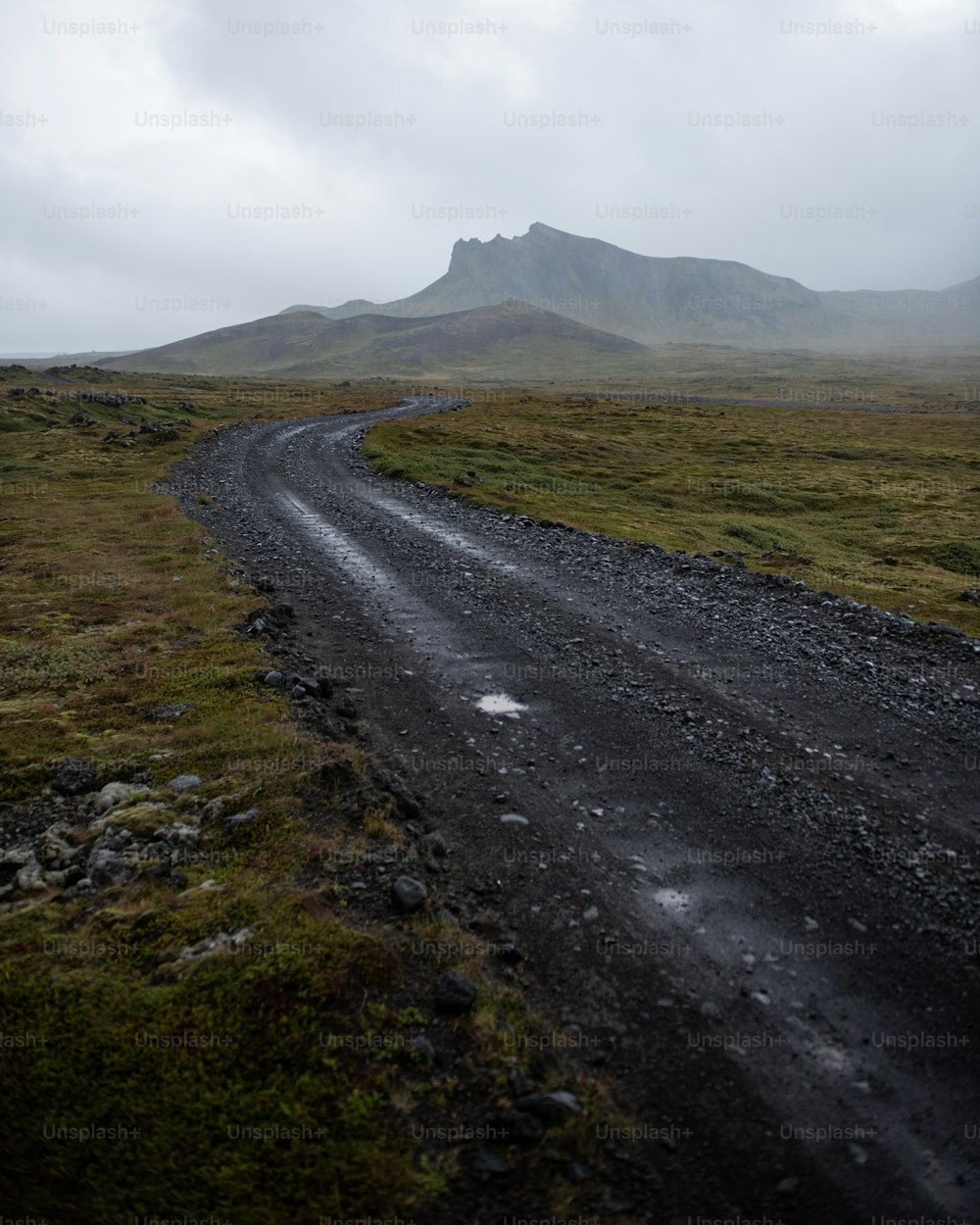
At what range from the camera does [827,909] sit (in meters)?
7.07

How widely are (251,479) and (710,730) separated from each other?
31988 mm

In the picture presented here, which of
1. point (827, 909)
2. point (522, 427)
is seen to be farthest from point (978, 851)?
point (522, 427)

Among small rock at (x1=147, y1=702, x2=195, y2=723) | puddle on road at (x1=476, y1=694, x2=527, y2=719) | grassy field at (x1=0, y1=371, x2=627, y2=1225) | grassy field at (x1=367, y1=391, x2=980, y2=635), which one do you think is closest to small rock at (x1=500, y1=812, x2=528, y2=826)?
grassy field at (x1=0, y1=371, x2=627, y2=1225)

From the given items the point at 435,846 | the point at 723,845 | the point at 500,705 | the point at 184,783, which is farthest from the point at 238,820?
the point at 723,845

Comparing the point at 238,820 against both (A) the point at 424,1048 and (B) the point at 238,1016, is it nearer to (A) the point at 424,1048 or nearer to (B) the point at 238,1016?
(B) the point at 238,1016

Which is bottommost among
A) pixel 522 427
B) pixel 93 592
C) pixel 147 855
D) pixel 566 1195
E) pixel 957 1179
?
pixel 957 1179

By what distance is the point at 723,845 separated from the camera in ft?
26.3

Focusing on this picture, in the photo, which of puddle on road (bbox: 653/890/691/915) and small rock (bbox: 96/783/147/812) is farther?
small rock (bbox: 96/783/147/812)

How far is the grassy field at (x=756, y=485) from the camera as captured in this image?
26.5 metres

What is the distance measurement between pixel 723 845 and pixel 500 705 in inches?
179

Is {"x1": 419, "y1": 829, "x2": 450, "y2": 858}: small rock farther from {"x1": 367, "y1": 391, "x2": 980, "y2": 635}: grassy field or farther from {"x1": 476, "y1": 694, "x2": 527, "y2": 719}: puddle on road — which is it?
{"x1": 367, "y1": 391, "x2": 980, "y2": 635}: grassy field

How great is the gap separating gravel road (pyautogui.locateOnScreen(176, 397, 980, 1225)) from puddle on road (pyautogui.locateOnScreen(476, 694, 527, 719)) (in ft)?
0.17

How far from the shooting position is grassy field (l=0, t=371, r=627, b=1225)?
432 cm

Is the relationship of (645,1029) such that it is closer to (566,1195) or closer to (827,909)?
(566,1195)
